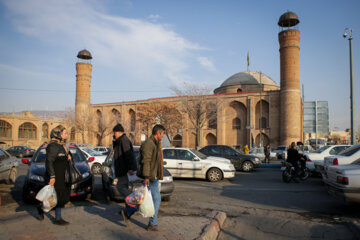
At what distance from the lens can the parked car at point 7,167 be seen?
927 cm

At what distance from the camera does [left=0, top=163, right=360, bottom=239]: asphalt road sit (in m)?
5.02

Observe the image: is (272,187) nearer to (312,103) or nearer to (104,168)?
(104,168)

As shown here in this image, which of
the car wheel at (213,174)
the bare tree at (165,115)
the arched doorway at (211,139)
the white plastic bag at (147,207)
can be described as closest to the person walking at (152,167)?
the white plastic bag at (147,207)

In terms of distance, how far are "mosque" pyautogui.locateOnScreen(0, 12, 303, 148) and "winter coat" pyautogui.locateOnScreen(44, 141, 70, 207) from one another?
29.4 metres

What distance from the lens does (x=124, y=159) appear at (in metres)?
5.02

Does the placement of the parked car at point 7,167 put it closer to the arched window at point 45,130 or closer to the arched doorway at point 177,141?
the arched doorway at point 177,141

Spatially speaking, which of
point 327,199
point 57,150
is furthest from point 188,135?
point 57,150

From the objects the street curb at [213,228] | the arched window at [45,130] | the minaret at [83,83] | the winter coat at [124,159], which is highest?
the minaret at [83,83]

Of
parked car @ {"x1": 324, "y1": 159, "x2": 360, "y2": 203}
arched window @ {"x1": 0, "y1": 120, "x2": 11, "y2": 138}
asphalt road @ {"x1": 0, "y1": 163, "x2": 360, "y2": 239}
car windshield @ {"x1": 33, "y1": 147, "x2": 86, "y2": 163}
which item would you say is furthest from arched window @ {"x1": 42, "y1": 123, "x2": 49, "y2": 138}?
parked car @ {"x1": 324, "y1": 159, "x2": 360, "y2": 203}

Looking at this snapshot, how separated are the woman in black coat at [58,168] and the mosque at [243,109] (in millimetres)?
29378

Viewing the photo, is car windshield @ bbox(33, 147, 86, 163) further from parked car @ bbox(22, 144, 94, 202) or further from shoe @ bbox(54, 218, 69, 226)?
shoe @ bbox(54, 218, 69, 226)

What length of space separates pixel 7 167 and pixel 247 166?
11567 millimetres

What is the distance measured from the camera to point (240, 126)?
148 ft

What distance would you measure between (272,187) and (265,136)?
34.1 metres
